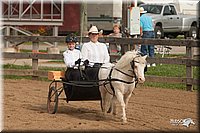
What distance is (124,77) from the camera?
9.24 meters

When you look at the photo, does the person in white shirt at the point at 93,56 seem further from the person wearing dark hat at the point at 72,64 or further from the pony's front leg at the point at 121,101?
the pony's front leg at the point at 121,101

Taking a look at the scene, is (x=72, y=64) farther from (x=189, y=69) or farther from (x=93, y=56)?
(x=189, y=69)

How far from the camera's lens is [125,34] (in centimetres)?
1495

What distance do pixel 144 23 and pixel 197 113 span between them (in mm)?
7998

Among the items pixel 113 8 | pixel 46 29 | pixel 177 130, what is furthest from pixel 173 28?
pixel 177 130

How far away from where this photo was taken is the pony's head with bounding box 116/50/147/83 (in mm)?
8836

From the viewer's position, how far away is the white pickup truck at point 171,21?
1171 inches

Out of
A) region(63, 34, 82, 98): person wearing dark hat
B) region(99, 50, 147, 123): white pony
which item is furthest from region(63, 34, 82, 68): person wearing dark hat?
region(99, 50, 147, 123): white pony

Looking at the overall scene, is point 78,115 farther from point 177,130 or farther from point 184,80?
point 184,80

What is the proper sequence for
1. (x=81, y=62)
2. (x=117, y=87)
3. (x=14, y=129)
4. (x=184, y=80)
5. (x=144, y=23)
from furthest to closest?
(x=144, y=23), (x=184, y=80), (x=81, y=62), (x=117, y=87), (x=14, y=129)

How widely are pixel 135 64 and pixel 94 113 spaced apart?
1.74m

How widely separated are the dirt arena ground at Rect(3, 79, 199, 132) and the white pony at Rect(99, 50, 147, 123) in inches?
17.4

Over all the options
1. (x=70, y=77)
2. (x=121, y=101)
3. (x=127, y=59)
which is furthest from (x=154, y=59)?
(x=121, y=101)

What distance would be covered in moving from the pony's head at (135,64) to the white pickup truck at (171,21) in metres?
19.8
